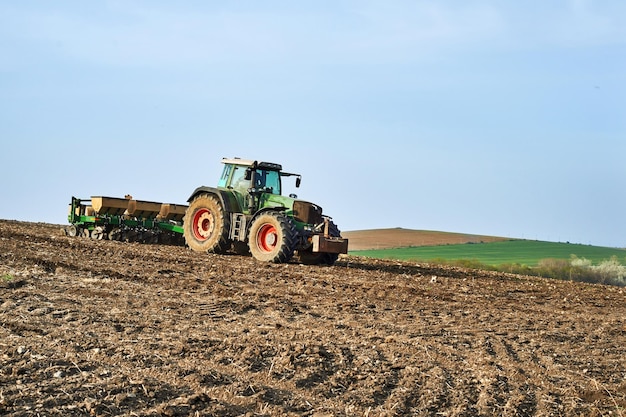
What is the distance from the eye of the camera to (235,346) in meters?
7.77

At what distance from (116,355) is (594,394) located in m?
4.22

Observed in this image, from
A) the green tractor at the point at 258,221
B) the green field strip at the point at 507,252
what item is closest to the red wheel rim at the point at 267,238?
the green tractor at the point at 258,221

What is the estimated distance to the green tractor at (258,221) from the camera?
17.6 meters

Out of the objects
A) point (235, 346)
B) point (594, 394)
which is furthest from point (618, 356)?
point (235, 346)

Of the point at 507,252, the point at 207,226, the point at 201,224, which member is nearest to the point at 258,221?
the point at 207,226

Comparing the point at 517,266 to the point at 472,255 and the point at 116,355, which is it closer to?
the point at 472,255

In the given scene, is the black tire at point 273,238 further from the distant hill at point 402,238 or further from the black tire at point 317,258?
the distant hill at point 402,238

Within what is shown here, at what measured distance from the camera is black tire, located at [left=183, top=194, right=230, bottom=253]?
19.2 meters

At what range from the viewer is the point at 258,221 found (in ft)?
59.6

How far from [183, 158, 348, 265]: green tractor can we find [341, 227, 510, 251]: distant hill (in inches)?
1004

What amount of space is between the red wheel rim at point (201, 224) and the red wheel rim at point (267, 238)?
2.06m

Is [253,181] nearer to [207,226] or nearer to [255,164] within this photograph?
[255,164]

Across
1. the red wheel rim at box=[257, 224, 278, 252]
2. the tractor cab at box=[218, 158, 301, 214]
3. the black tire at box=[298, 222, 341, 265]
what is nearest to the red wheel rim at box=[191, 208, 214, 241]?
the tractor cab at box=[218, 158, 301, 214]

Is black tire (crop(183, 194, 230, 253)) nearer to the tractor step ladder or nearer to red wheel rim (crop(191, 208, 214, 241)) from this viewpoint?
red wheel rim (crop(191, 208, 214, 241))
